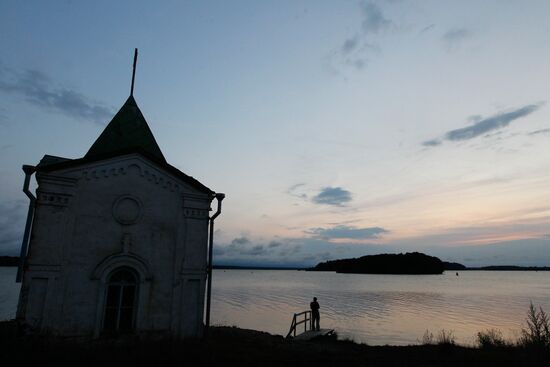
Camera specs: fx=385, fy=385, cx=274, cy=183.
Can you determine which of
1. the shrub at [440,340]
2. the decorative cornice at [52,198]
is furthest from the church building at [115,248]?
the shrub at [440,340]

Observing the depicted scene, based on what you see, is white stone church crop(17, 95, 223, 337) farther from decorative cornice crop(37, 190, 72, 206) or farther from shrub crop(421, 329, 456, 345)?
shrub crop(421, 329, 456, 345)

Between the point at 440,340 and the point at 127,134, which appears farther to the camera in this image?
the point at 440,340

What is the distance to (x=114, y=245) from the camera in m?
12.3

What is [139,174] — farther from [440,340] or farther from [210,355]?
[440,340]

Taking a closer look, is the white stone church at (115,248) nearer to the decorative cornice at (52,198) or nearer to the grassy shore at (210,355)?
the decorative cornice at (52,198)

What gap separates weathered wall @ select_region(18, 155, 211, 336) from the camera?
11211 millimetres

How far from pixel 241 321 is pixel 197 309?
24665 mm

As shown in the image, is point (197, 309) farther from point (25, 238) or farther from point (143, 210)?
point (25, 238)

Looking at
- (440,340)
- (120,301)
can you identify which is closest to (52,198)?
(120,301)

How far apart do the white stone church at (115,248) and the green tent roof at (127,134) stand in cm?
189

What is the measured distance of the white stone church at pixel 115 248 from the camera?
11.2m

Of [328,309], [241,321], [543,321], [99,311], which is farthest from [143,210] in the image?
[328,309]

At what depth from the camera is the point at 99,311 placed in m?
11.7

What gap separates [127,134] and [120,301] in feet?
23.2
